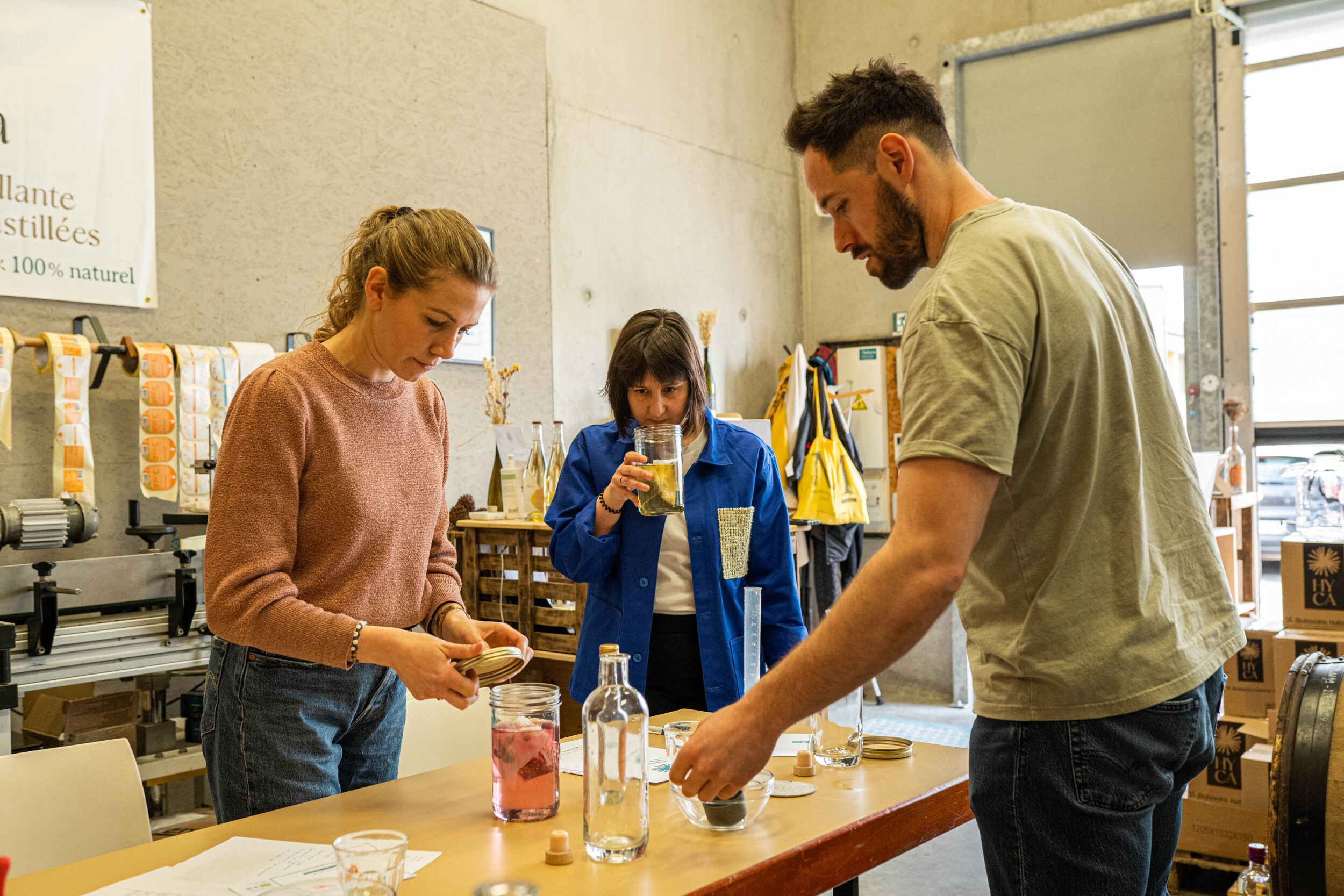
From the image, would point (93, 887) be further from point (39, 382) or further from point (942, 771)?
point (39, 382)

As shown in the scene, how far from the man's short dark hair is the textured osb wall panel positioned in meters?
2.72

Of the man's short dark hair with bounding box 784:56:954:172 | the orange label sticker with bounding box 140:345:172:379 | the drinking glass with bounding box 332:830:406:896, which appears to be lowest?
the drinking glass with bounding box 332:830:406:896

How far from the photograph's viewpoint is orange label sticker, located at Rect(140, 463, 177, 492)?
3152 millimetres

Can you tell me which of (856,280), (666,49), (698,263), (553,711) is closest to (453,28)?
(666,49)

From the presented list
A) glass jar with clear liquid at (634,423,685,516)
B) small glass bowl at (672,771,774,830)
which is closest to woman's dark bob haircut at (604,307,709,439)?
glass jar with clear liquid at (634,423,685,516)

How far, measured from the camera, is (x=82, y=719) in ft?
9.20

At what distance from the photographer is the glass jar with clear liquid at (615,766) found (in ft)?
4.39

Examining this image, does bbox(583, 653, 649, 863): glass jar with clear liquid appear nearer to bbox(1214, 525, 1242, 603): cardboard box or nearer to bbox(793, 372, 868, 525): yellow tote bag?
bbox(1214, 525, 1242, 603): cardboard box

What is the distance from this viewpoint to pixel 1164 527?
4.09 feet

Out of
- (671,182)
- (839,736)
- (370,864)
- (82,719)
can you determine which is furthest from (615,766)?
(671,182)

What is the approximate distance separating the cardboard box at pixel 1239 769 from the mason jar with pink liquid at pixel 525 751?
2.36 metres

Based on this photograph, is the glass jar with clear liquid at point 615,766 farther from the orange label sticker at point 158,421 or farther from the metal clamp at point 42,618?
the orange label sticker at point 158,421

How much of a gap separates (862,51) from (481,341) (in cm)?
330

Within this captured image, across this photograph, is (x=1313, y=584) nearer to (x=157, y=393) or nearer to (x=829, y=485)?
(x=829, y=485)
